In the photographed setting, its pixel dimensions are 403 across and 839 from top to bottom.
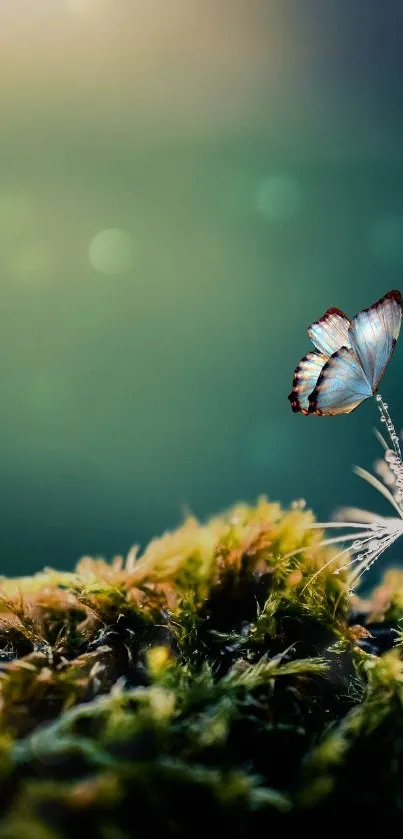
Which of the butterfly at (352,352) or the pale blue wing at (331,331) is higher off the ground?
the pale blue wing at (331,331)

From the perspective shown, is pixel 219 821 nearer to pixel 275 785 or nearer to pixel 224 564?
pixel 275 785

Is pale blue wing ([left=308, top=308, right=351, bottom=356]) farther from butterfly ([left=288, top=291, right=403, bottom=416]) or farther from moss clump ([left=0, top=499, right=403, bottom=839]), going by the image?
moss clump ([left=0, top=499, right=403, bottom=839])

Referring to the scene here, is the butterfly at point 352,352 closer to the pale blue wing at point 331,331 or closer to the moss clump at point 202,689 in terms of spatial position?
the pale blue wing at point 331,331

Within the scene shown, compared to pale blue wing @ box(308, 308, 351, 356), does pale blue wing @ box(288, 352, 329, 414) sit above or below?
below

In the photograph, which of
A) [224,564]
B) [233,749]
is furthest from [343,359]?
[233,749]

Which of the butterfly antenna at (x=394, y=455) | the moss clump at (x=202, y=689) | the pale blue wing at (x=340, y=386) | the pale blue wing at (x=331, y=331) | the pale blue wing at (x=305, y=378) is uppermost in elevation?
the pale blue wing at (x=331, y=331)

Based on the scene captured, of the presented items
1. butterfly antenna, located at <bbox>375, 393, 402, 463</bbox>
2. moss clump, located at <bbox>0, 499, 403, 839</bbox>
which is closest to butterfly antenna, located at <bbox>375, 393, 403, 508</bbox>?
butterfly antenna, located at <bbox>375, 393, 402, 463</bbox>

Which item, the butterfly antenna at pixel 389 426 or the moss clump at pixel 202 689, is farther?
the butterfly antenna at pixel 389 426

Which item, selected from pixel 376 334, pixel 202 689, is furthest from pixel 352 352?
pixel 202 689

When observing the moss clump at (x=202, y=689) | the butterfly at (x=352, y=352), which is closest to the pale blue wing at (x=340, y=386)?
the butterfly at (x=352, y=352)
